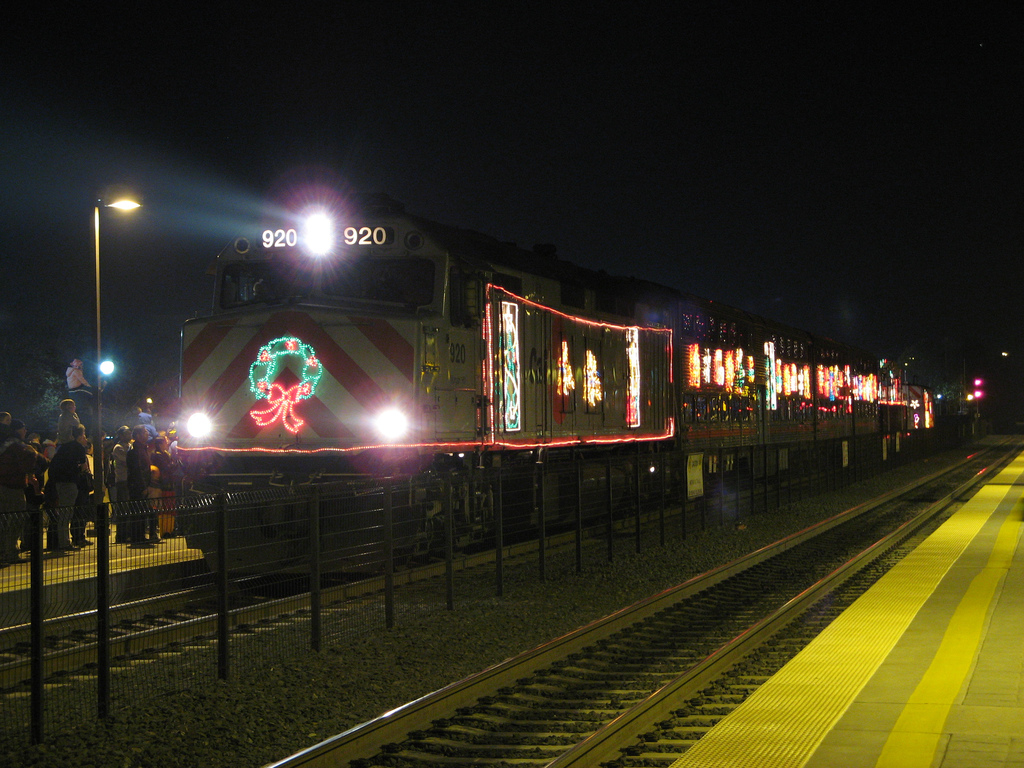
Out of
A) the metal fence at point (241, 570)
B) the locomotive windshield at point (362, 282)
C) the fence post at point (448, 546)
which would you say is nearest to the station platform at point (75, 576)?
the metal fence at point (241, 570)

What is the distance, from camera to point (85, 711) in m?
6.97

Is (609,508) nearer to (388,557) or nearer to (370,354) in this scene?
(370,354)

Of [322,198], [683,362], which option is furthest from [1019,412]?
[322,198]

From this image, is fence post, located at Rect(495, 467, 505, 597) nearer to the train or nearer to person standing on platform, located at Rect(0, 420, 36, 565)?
the train

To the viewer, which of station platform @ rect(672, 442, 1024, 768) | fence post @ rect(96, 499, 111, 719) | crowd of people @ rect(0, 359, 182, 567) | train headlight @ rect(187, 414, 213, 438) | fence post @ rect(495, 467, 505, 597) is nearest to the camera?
station platform @ rect(672, 442, 1024, 768)

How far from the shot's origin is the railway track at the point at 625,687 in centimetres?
614

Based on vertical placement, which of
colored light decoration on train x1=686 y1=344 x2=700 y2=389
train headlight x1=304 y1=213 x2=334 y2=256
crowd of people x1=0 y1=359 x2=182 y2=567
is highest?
train headlight x1=304 y1=213 x2=334 y2=256

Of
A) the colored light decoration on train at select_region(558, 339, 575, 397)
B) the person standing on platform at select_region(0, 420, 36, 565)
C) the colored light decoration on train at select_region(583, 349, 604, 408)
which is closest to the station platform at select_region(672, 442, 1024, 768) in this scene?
the colored light decoration on train at select_region(558, 339, 575, 397)

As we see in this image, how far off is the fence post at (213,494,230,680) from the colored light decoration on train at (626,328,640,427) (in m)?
11.3

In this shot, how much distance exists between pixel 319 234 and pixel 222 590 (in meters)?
5.80

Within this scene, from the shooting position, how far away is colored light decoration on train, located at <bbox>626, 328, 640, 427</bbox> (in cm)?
1856

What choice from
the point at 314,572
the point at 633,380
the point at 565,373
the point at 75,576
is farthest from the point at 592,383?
the point at 75,576

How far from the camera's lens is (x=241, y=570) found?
31.1 feet

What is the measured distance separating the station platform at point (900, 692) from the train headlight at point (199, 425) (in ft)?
24.3
